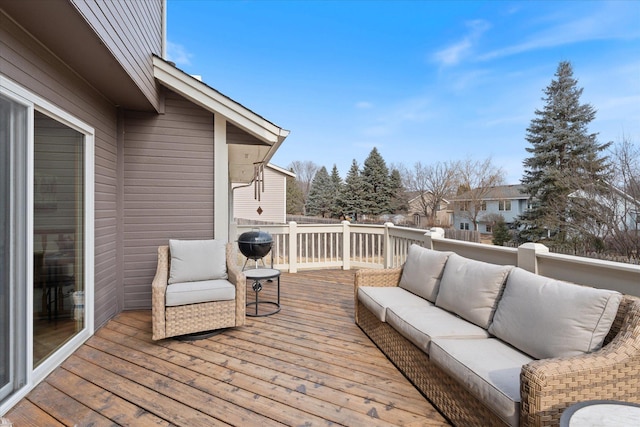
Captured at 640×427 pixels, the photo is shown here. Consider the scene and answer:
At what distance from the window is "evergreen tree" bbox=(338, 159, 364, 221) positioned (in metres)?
10.2

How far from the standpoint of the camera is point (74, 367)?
2.56m

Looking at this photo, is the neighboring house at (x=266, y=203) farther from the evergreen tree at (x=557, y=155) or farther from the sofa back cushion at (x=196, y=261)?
the sofa back cushion at (x=196, y=261)

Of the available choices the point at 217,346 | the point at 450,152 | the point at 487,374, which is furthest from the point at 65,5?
the point at 450,152

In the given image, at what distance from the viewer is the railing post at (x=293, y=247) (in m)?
6.09

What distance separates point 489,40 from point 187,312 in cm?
1300

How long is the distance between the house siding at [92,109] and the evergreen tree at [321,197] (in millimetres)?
26217

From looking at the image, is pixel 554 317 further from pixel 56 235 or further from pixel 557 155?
pixel 557 155

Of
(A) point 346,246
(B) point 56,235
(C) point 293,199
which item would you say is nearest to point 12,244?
(B) point 56,235

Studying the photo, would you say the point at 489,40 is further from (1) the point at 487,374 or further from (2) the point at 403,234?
(1) the point at 487,374

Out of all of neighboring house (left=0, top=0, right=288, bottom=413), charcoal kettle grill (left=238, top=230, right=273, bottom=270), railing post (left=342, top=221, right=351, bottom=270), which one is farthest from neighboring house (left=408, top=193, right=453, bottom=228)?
charcoal kettle grill (left=238, top=230, right=273, bottom=270)

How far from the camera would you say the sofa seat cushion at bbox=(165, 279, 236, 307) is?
301cm

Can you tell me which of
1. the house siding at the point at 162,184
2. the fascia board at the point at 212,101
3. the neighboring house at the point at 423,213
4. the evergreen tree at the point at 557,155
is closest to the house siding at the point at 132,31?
the fascia board at the point at 212,101

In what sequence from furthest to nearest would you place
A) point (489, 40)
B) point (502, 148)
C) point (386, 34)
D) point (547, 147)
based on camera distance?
point (502, 148), point (547, 147), point (489, 40), point (386, 34)

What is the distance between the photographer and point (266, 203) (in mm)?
15938
